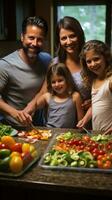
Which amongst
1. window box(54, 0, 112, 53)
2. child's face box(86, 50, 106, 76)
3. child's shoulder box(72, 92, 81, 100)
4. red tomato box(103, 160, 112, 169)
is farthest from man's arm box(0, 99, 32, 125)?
window box(54, 0, 112, 53)

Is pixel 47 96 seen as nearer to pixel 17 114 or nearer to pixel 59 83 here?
pixel 59 83

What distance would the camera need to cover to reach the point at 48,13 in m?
4.54

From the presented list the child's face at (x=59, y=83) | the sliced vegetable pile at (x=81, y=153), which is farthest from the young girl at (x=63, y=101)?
the sliced vegetable pile at (x=81, y=153)

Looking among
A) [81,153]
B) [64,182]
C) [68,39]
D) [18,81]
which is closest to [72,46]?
[68,39]

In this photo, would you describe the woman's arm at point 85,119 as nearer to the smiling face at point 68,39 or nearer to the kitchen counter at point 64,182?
the smiling face at point 68,39

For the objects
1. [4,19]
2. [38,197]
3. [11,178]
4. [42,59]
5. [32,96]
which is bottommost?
[38,197]

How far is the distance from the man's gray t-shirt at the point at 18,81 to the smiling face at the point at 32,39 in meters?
0.10

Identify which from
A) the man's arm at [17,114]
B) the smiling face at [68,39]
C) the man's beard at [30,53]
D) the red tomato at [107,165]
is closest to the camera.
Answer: the red tomato at [107,165]

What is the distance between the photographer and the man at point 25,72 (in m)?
2.16

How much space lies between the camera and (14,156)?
52.4 inches

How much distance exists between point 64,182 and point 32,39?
3.81ft

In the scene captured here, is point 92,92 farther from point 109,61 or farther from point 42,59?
point 42,59

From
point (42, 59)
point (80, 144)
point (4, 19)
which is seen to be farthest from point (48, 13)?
point (80, 144)

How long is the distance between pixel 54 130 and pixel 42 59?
2.07ft
